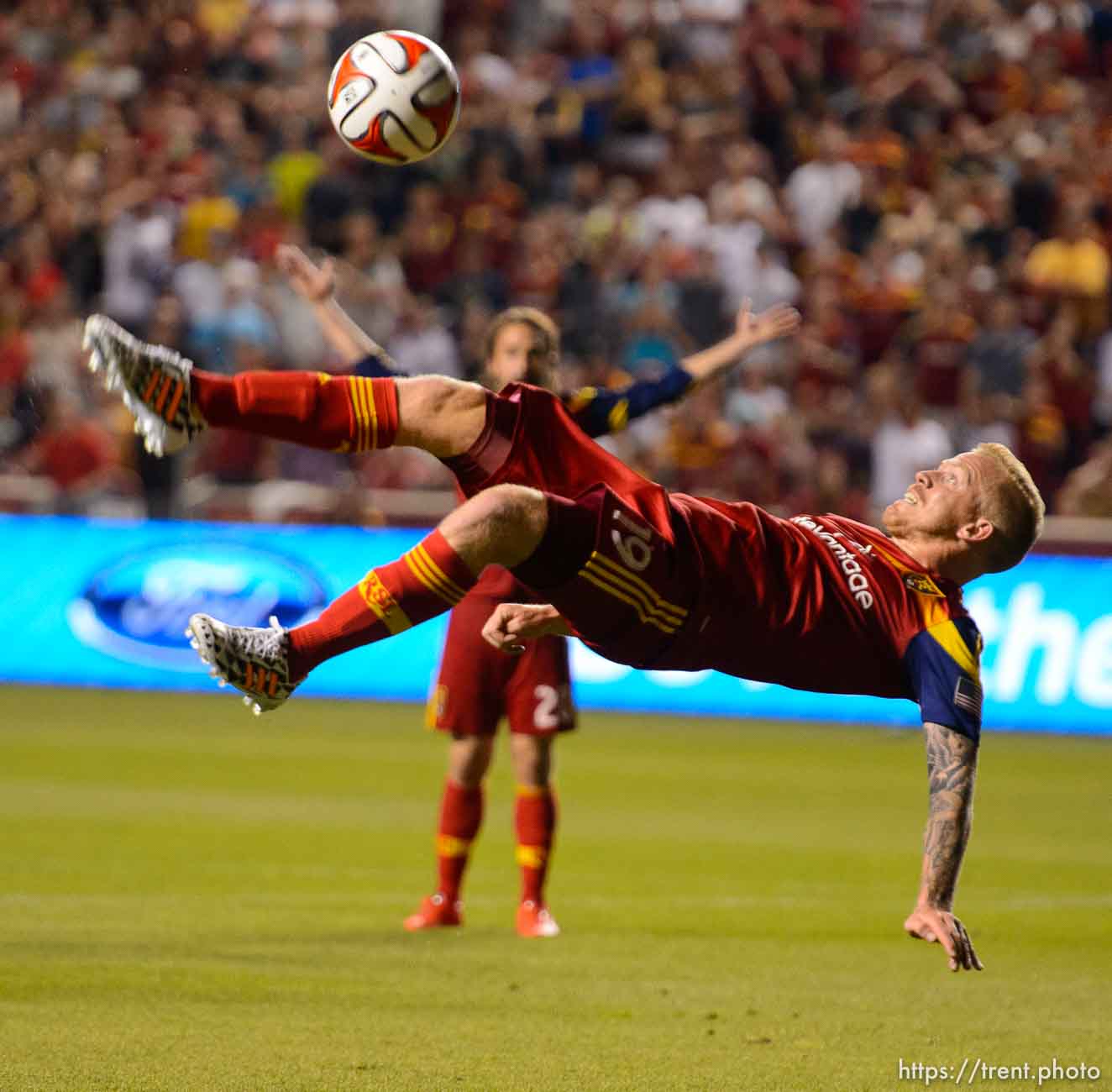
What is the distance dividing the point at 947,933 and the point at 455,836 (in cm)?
387

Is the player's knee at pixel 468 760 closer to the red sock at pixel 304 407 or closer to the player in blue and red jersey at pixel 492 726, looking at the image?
the player in blue and red jersey at pixel 492 726

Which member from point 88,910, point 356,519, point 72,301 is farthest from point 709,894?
point 72,301

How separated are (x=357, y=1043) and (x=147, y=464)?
1124cm

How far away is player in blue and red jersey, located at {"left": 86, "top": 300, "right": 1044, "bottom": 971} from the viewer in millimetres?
6020

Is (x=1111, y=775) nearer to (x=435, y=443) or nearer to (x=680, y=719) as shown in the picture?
(x=680, y=719)

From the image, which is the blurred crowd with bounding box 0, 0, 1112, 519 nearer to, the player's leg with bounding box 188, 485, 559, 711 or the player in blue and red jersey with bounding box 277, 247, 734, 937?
the player in blue and red jersey with bounding box 277, 247, 734, 937

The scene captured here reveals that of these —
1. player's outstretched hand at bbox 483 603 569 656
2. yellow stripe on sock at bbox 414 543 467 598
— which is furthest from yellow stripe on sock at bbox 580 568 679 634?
yellow stripe on sock at bbox 414 543 467 598

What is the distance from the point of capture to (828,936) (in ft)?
30.7

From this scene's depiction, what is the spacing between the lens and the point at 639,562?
6.39 m

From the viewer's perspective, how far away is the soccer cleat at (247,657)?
585 centimetres

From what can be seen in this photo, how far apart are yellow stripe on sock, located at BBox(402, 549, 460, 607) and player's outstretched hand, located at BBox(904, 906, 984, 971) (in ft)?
5.09

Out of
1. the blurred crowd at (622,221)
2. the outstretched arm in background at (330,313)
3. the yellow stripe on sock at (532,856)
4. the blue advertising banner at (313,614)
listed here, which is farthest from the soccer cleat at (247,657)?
the blurred crowd at (622,221)

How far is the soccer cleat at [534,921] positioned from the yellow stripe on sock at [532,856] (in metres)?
0.16

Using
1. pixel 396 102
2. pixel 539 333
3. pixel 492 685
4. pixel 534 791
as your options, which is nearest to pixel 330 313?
pixel 539 333
